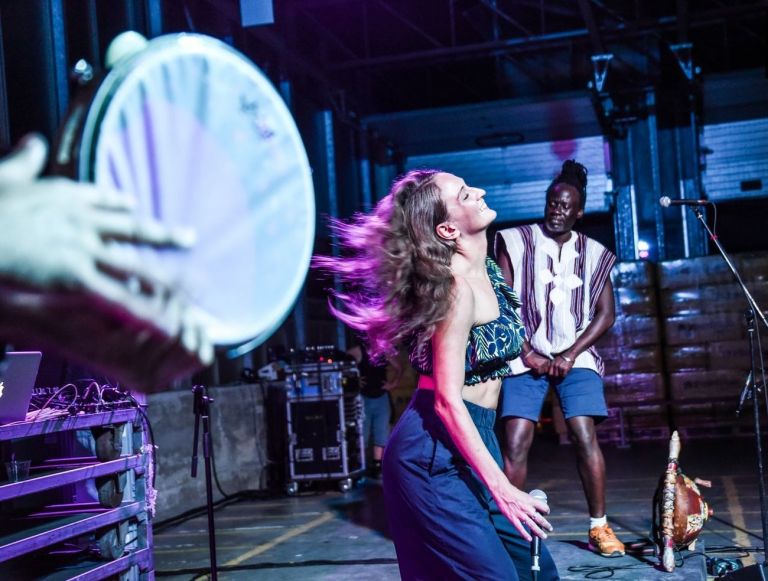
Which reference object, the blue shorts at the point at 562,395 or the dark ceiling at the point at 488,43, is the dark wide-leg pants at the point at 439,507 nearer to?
the blue shorts at the point at 562,395

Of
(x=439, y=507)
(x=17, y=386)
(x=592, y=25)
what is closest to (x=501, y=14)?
(x=592, y=25)

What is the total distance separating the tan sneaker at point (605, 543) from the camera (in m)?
5.06

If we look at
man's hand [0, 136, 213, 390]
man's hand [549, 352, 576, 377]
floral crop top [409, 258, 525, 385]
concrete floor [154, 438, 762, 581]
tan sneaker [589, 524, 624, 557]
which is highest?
man's hand [0, 136, 213, 390]

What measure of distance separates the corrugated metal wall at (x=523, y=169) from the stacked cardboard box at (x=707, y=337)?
3.42 metres

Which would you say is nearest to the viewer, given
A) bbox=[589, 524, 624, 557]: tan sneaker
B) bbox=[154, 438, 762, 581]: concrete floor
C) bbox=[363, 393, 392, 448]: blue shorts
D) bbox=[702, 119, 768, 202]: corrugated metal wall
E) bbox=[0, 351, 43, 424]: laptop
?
bbox=[0, 351, 43, 424]: laptop

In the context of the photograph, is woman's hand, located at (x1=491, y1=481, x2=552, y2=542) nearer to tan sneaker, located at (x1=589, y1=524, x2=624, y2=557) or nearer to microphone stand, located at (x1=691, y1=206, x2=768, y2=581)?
microphone stand, located at (x1=691, y1=206, x2=768, y2=581)

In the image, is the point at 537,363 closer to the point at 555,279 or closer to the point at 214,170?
the point at 555,279

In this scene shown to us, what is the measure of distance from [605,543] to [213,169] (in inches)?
175

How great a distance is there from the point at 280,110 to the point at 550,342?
382cm

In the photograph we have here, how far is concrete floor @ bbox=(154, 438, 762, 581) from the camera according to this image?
5.36 metres

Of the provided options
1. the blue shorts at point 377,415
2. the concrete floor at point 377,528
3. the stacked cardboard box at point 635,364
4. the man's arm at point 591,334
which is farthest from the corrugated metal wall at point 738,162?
the man's arm at point 591,334

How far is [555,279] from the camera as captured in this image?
5105 mm

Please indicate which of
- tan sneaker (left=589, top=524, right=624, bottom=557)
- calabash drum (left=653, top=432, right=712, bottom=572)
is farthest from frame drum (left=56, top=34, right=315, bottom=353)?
tan sneaker (left=589, top=524, right=624, bottom=557)

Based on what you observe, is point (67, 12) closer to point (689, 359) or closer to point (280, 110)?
point (280, 110)
